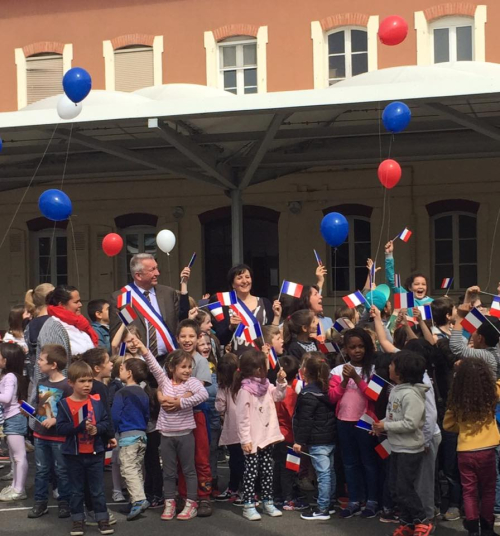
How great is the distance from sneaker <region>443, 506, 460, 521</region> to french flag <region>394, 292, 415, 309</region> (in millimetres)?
1653

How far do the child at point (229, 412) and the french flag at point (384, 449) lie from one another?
122 centimetres

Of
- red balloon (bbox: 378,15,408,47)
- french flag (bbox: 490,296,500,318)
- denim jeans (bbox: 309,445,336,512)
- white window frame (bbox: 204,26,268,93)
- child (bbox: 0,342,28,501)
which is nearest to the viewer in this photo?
french flag (bbox: 490,296,500,318)

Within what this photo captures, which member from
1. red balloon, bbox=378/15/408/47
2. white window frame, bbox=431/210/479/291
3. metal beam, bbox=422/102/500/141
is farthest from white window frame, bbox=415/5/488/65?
metal beam, bbox=422/102/500/141

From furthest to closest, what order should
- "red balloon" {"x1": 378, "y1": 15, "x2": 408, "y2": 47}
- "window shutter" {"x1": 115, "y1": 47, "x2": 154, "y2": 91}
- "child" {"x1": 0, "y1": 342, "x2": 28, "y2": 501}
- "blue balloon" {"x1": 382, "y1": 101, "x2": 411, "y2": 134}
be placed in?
"window shutter" {"x1": 115, "y1": 47, "x2": 154, "y2": 91} < "red balloon" {"x1": 378, "y1": 15, "x2": 408, "y2": 47} < "blue balloon" {"x1": 382, "y1": 101, "x2": 411, "y2": 134} < "child" {"x1": 0, "y1": 342, "x2": 28, "y2": 501}

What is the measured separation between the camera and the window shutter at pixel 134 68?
2053 cm

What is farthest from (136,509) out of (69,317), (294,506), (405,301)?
(405,301)

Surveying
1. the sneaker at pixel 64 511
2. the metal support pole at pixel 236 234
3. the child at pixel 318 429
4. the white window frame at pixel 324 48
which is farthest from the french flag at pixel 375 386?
the white window frame at pixel 324 48

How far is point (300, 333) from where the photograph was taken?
28.5 ft

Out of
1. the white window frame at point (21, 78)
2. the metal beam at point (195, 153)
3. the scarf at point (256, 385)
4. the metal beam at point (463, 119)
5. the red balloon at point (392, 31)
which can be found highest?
the white window frame at point (21, 78)

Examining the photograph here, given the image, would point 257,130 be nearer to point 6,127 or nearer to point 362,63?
point 6,127

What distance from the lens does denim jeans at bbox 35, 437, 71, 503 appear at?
301 inches

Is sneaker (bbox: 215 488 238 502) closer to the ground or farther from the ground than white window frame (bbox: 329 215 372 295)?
closer to the ground

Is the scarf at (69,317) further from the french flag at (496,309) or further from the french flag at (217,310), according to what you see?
the french flag at (496,309)

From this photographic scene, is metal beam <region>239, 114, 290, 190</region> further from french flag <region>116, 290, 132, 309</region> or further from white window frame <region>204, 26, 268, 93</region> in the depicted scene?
white window frame <region>204, 26, 268, 93</region>
